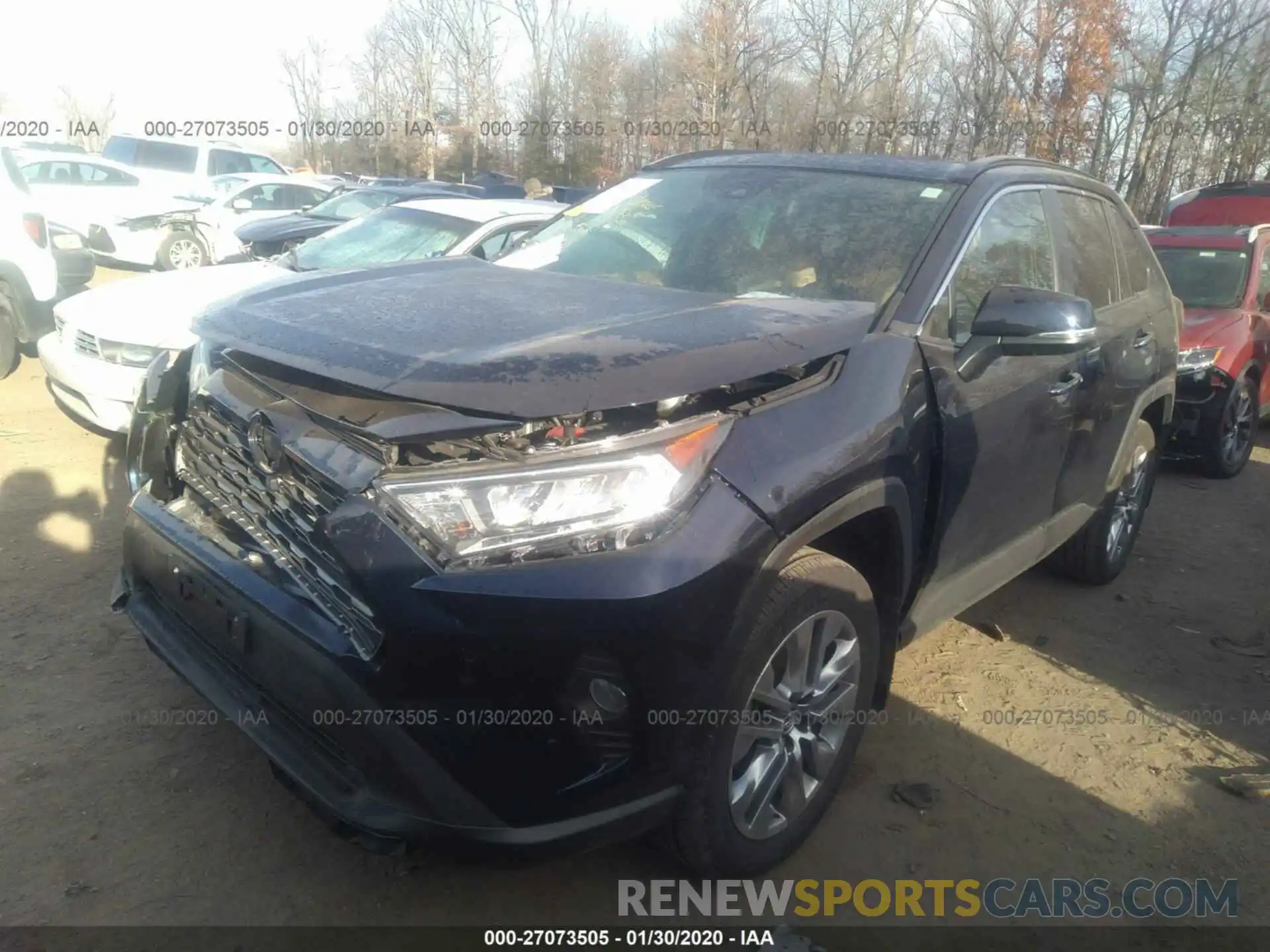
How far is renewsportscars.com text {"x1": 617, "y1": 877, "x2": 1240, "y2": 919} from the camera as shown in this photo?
2518 mm

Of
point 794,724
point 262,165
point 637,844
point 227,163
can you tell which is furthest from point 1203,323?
point 262,165

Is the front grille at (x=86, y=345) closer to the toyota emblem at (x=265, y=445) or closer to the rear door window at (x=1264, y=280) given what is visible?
the toyota emblem at (x=265, y=445)

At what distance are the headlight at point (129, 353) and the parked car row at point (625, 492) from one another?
6.93ft

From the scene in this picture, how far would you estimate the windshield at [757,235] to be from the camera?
308 cm

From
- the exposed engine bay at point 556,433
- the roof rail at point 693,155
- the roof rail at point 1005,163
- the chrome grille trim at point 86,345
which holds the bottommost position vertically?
the chrome grille trim at point 86,345

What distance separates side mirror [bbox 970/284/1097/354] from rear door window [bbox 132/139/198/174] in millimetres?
16608

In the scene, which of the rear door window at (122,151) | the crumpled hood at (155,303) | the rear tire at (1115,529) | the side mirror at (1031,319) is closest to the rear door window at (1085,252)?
the rear tire at (1115,529)

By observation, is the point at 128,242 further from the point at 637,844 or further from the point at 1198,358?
the point at 637,844

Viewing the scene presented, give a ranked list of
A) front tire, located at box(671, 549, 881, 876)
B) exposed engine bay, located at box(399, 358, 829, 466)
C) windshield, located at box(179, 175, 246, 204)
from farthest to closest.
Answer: windshield, located at box(179, 175, 246, 204) → front tire, located at box(671, 549, 881, 876) → exposed engine bay, located at box(399, 358, 829, 466)

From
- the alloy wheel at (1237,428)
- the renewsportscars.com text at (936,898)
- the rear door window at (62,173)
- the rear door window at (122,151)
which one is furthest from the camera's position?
the rear door window at (122,151)

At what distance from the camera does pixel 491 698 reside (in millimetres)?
1980

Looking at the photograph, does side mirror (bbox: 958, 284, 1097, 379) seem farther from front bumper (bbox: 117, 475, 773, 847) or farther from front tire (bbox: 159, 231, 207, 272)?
front tire (bbox: 159, 231, 207, 272)

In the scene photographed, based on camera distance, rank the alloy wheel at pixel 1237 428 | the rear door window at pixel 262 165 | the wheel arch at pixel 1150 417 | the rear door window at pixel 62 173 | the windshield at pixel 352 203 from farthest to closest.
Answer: the rear door window at pixel 262 165, the rear door window at pixel 62 173, the windshield at pixel 352 203, the alloy wheel at pixel 1237 428, the wheel arch at pixel 1150 417

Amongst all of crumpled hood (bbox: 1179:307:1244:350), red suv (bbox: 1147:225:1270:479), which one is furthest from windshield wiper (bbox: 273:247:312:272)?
crumpled hood (bbox: 1179:307:1244:350)
